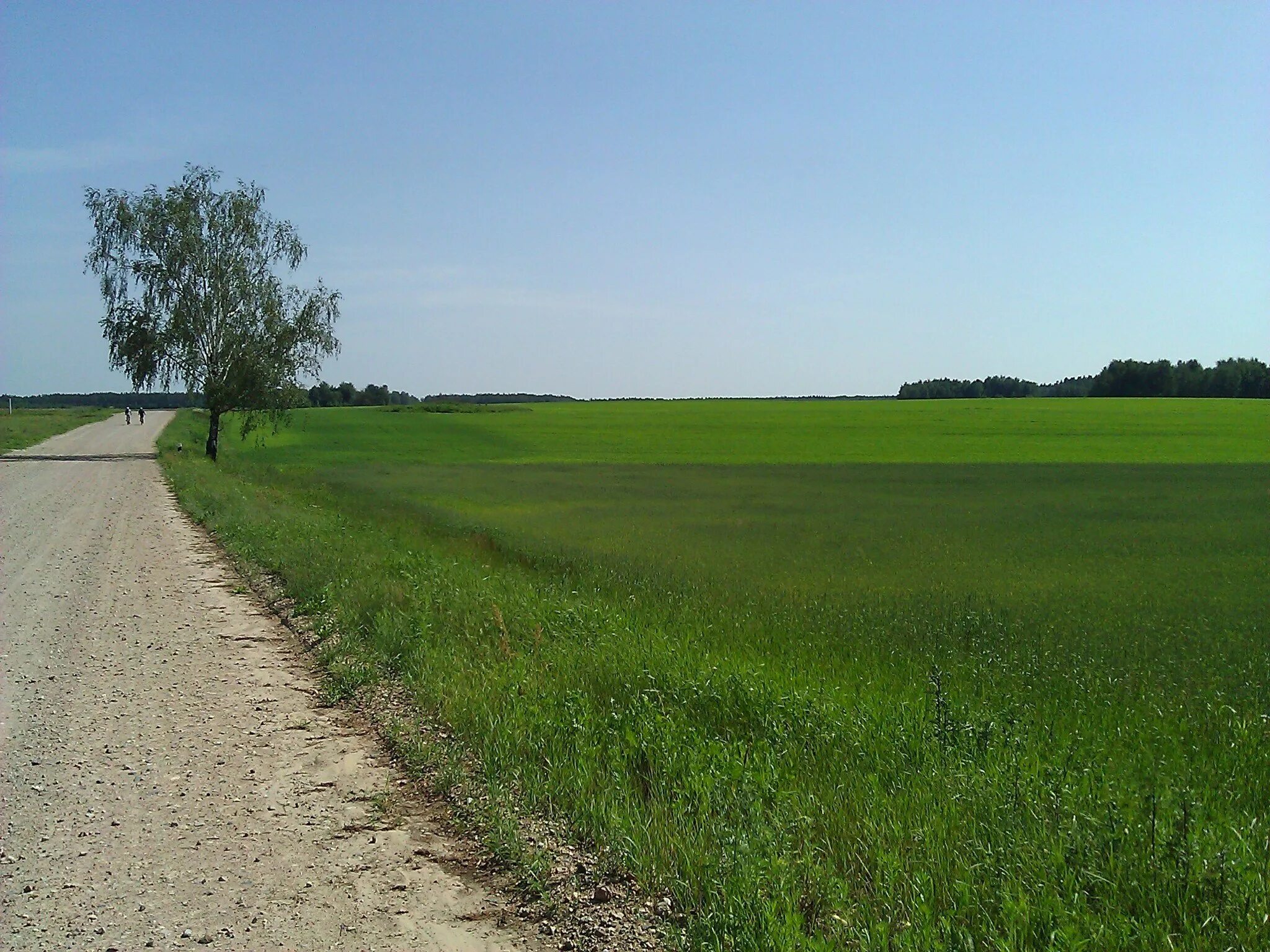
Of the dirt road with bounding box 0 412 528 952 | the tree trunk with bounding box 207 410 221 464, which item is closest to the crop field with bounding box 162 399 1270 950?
the dirt road with bounding box 0 412 528 952

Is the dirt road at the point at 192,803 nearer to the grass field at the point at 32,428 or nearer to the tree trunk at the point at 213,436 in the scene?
the tree trunk at the point at 213,436

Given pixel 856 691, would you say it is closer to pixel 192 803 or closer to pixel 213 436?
pixel 192 803

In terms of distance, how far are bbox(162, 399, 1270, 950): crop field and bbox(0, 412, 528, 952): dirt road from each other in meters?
0.80

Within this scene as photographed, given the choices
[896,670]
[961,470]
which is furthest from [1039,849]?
[961,470]

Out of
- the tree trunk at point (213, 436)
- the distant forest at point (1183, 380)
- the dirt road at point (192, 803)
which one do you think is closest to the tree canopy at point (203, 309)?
the tree trunk at point (213, 436)

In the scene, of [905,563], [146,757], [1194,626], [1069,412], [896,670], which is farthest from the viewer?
[1069,412]

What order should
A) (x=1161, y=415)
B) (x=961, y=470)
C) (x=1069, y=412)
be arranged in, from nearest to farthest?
(x=961, y=470) < (x=1161, y=415) < (x=1069, y=412)

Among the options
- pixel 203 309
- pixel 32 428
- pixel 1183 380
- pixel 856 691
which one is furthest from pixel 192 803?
pixel 1183 380

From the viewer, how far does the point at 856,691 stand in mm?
8164

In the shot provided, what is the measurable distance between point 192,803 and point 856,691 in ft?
16.7

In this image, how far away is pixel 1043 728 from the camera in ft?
24.0

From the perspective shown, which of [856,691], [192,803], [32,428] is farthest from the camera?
[32,428]

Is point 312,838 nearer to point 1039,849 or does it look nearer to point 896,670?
point 1039,849

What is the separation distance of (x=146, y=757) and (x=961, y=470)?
125ft
